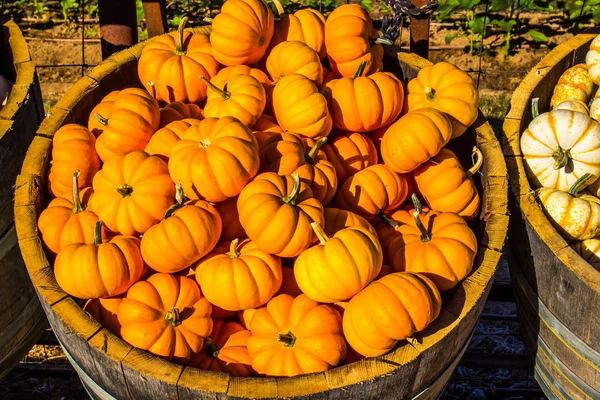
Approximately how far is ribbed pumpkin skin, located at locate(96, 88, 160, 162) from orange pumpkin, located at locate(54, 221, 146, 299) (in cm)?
51

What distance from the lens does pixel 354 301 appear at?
104 inches

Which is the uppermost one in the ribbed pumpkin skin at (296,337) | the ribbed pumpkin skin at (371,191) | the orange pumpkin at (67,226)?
the orange pumpkin at (67,226)

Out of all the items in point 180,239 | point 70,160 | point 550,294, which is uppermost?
point 70,160

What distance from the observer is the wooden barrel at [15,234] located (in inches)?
134

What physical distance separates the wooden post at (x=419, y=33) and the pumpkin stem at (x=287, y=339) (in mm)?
2449

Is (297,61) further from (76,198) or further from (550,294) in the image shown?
(550,294)

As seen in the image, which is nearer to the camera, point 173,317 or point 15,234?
point 173,317

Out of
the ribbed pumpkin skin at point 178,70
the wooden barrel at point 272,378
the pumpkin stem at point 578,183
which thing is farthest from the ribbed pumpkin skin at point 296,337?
the pumpkin stem at point 578,183

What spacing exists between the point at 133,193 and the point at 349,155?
1.02 metres

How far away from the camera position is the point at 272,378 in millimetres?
2461

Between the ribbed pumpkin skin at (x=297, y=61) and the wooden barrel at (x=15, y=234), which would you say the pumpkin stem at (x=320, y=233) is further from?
the wooden barrel at (x=15, y=234)

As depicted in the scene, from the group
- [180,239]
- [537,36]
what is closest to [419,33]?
[180,239]

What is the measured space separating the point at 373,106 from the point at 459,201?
0.58 meters

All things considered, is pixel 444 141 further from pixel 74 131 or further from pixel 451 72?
pixel 74 131
